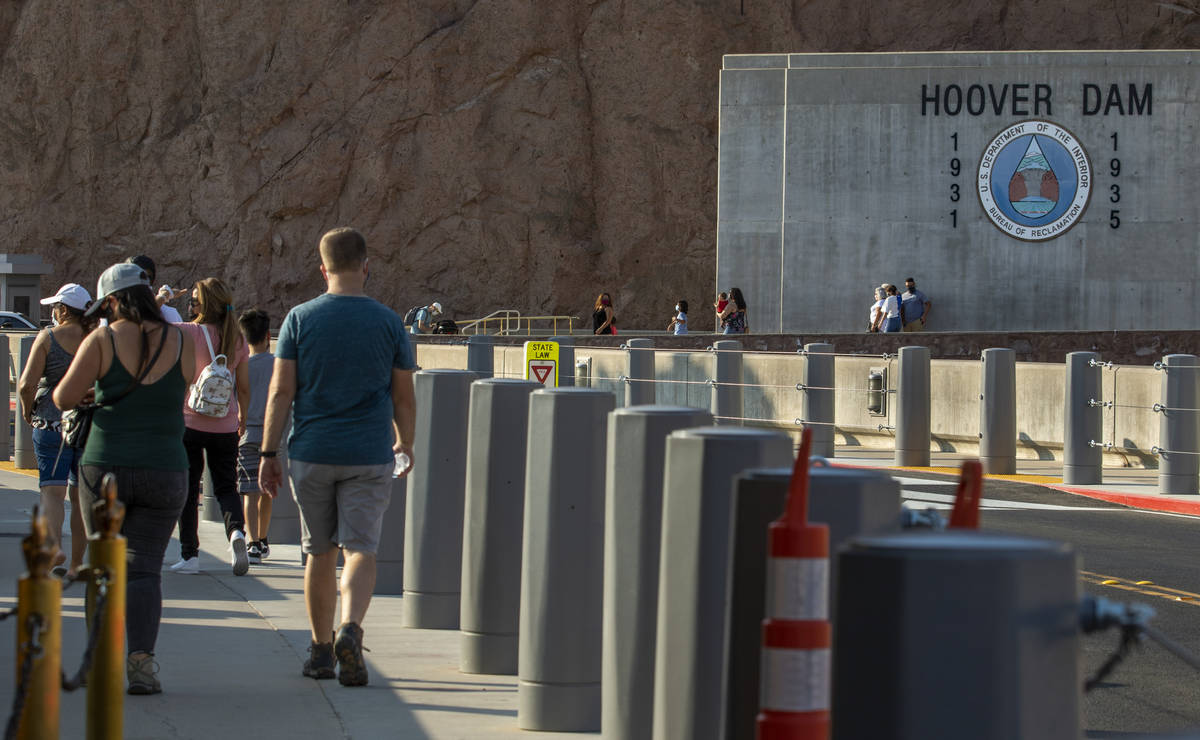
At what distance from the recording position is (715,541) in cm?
474

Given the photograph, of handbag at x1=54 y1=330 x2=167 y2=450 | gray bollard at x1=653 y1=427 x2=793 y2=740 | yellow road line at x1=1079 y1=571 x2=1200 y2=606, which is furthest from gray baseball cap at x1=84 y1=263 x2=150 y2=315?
yellow road line at x1=1079 y1=571 x2=1200 y2=606

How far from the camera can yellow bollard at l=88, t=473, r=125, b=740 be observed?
14.5 feet

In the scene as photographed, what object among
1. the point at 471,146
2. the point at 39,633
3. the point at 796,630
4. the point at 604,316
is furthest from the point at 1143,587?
the point at 471,146

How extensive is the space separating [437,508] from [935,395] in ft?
41.9

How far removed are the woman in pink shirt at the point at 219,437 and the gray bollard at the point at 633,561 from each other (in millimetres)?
4393

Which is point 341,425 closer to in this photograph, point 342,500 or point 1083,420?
point 342,500

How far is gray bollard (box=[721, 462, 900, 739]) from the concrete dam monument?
26.4m

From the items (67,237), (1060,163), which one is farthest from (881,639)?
(67,237)

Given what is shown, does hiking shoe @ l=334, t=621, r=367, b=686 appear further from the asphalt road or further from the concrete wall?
the concrete wall

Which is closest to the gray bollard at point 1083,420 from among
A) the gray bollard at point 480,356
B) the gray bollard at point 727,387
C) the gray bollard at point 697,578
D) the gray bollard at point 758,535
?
the gray bollard at point 727,387

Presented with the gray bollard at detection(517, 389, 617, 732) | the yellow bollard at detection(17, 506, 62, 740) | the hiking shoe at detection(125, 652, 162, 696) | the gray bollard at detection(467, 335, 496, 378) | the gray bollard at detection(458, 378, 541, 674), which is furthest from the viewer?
the gray bollard at detection(467, 335, 496, 378)

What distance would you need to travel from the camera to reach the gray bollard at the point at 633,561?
5316 millimetres

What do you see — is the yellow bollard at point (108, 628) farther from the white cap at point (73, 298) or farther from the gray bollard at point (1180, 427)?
the gray bollard at point (1180, 427)

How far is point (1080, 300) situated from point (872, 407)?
11694mm
